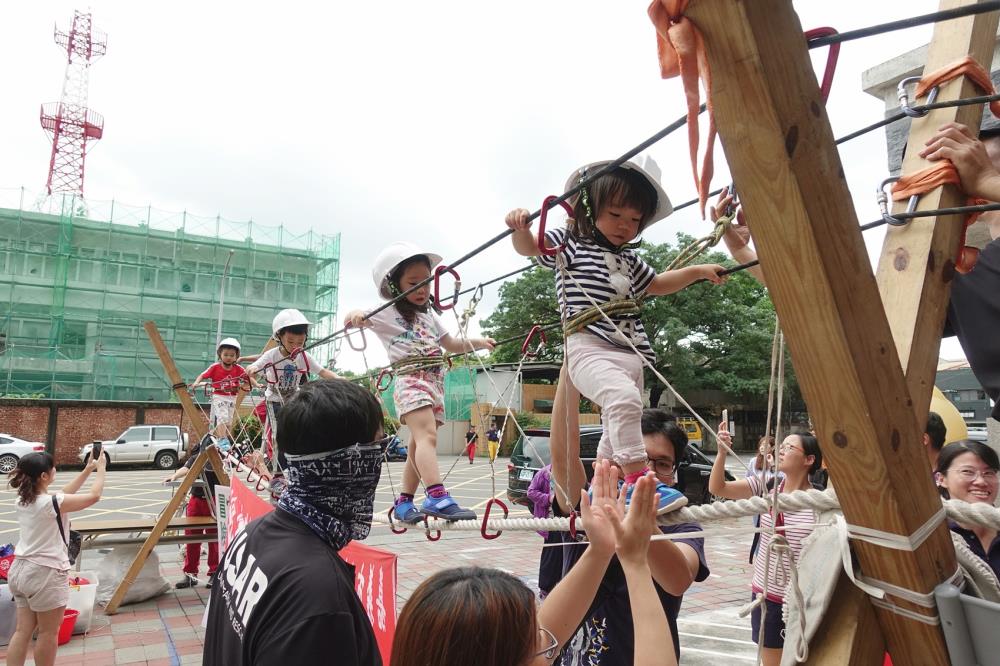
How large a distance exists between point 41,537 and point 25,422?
17.6 m

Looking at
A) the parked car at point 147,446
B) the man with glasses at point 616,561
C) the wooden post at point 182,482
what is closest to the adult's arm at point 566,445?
the man with glasses at point 616,561

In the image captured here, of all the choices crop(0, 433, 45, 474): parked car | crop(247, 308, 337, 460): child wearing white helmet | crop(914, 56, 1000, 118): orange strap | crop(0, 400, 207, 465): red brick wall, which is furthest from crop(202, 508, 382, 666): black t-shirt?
crop(0, 400, 207, 465): red brick wall

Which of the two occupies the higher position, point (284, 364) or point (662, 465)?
point (284, 364)

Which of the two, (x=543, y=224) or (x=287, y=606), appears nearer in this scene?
(x=287, y=606)

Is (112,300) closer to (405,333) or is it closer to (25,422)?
(25,422)

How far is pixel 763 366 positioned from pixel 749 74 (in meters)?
22.9

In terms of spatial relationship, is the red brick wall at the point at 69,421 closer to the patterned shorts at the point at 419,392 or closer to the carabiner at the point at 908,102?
the patterned shorts at the point at 419,392

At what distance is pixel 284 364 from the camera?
483 cm

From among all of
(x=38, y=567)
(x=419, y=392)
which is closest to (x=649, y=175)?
(x=419, y=392)

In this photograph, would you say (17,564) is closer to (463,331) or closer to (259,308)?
(463,331)

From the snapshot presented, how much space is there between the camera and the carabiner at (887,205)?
116cm

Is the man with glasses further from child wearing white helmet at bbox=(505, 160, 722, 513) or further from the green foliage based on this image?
the green foliage

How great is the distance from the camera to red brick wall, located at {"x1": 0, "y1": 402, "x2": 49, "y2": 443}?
17703 mm

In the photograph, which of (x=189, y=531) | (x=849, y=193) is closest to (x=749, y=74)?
(x=849, y=193)
